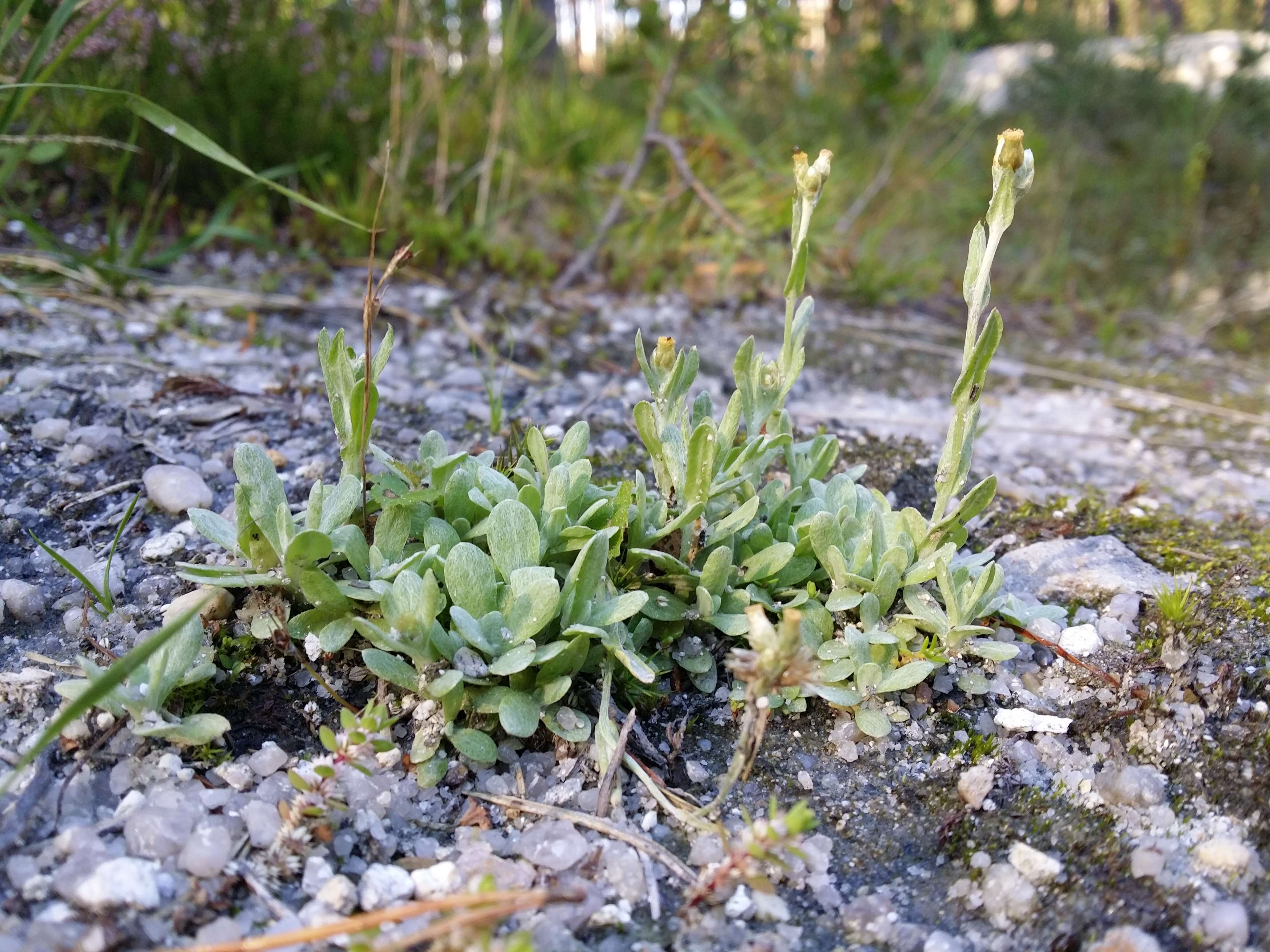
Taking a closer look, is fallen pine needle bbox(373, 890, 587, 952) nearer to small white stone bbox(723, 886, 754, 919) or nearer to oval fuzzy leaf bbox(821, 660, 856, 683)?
small white stone bbox(723, 886, 754, 919)

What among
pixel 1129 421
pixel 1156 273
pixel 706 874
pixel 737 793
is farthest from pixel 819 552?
pixel 1156 273

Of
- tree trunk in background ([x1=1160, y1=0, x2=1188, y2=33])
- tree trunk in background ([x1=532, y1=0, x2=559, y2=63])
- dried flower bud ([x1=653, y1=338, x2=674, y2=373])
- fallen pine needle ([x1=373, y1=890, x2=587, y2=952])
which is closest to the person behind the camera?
fallen pine needle ([x1=373, y1=890, x2=587, y2=952])

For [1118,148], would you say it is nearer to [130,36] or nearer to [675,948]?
[130,36]

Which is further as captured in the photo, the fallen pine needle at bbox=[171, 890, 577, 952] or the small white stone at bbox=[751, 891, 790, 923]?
the small white stone at bbox=[751, 891, 790, 923]

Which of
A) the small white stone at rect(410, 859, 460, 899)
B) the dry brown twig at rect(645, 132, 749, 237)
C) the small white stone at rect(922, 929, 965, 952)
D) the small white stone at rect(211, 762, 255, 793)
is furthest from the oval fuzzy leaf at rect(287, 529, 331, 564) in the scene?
the dry brown twig at rect(645, 132, 749, 237)

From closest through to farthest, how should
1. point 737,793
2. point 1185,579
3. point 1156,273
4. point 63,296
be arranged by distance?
point 737,793
point 1185,579
point 63,296
point 1156,273

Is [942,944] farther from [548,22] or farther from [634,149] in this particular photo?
[548,22]

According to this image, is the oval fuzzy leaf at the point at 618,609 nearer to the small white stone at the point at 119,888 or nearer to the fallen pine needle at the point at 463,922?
the fallen pine needle at the point at 463,922
